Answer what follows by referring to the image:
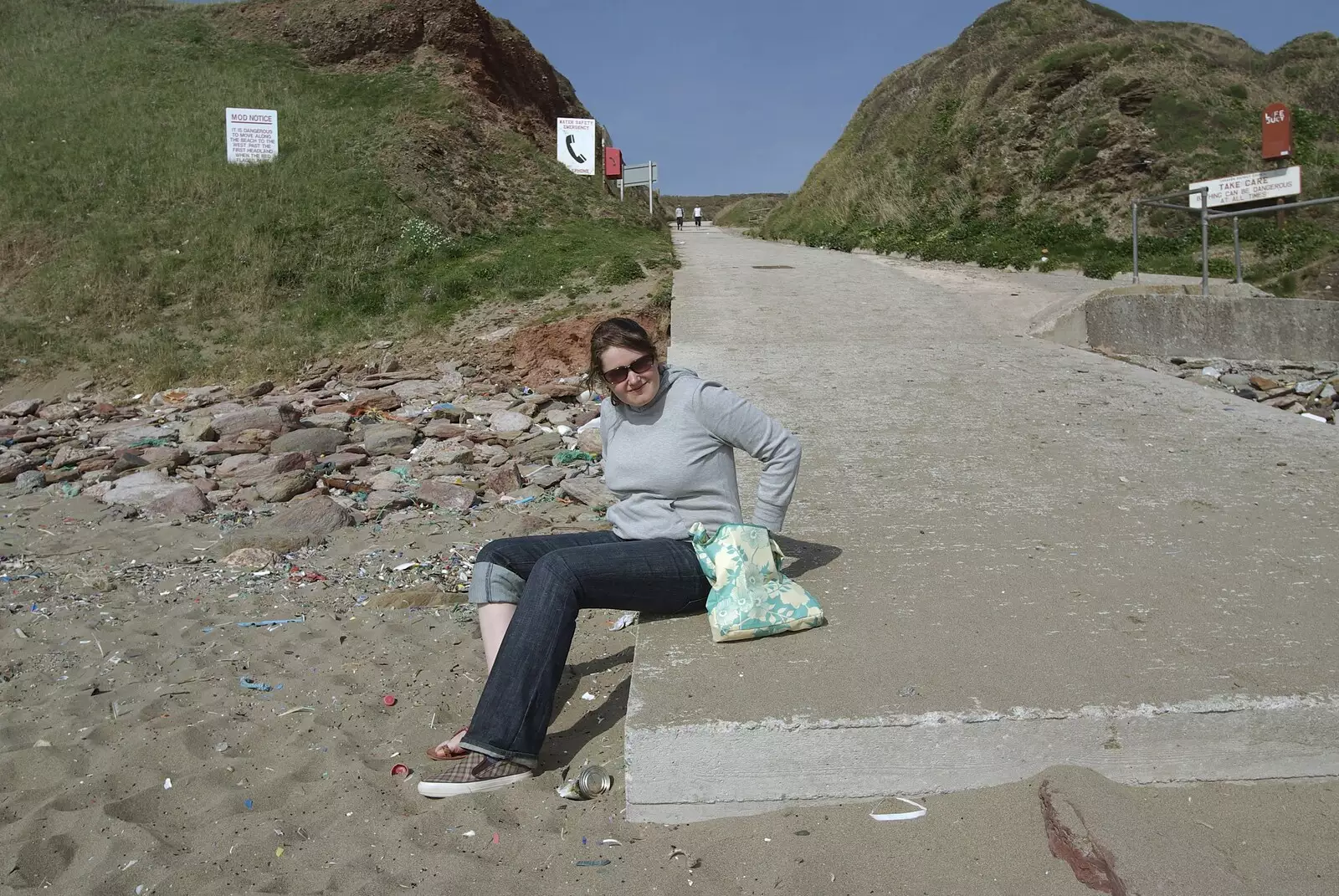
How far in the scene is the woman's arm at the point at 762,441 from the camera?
3301mm

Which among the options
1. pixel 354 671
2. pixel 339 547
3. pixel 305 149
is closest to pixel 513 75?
pixel 305 149

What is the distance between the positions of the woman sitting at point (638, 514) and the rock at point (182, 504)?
3.97 metres

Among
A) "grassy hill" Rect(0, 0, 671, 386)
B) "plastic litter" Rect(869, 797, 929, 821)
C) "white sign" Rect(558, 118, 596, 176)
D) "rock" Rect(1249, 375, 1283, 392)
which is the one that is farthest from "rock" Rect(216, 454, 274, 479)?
"white sign" Rect(558, 118, 596, 176)

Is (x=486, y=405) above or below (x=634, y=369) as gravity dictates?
below

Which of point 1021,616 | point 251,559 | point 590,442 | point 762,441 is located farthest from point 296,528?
point 1021,616

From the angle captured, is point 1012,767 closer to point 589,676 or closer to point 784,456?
point 784,456

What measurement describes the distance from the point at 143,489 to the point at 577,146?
16.5 metres

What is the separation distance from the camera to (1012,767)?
2660 mm

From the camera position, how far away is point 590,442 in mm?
7531

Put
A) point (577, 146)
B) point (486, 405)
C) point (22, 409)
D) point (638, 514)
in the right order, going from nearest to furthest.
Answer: point (638, 514) < point (486, 405) < point (22, 409) < point (577, 146)

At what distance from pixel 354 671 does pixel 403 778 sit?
95 centimetres

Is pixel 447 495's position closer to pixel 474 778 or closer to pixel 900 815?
pixel 474 778

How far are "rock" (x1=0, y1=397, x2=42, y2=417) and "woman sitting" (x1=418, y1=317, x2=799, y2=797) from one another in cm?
977

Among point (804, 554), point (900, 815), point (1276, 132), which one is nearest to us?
point (900, 815)
